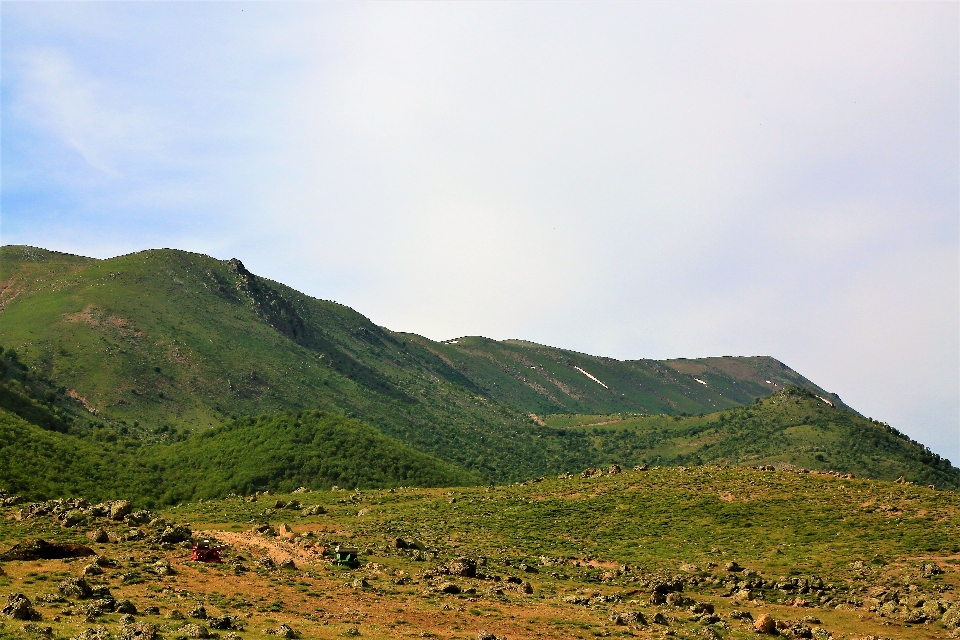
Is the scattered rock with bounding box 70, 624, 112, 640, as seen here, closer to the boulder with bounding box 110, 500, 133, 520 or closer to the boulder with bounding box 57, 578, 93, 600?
the boulder with bounding box 57, 578, 93, 600

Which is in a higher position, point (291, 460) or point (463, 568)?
point (291, 460)

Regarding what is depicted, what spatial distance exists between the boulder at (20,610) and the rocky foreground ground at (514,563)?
0.21 ft

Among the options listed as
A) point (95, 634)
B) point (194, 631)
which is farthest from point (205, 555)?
point (95, 634)

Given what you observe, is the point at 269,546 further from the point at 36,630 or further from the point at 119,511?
the point at 36,630

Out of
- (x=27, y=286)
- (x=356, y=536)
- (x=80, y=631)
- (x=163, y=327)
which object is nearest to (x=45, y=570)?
(x=80, y=631)

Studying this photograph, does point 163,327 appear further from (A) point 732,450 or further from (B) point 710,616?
(B) point 710,616

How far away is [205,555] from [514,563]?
21.8 meters

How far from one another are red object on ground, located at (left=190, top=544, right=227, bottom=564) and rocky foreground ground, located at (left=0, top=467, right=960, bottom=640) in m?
0.79

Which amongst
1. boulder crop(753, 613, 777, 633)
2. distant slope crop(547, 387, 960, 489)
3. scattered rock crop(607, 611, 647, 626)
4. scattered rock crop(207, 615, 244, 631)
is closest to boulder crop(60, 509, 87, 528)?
scattered rock crop(207, 615, 244, 631)

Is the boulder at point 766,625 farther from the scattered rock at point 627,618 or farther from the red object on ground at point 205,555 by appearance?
the red object on ground at point 205,555

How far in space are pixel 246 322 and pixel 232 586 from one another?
526ft

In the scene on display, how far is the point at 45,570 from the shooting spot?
3766cm

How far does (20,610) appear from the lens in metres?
28.2

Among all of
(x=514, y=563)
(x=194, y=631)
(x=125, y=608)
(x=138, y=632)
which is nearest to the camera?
(x=138, y=632)
